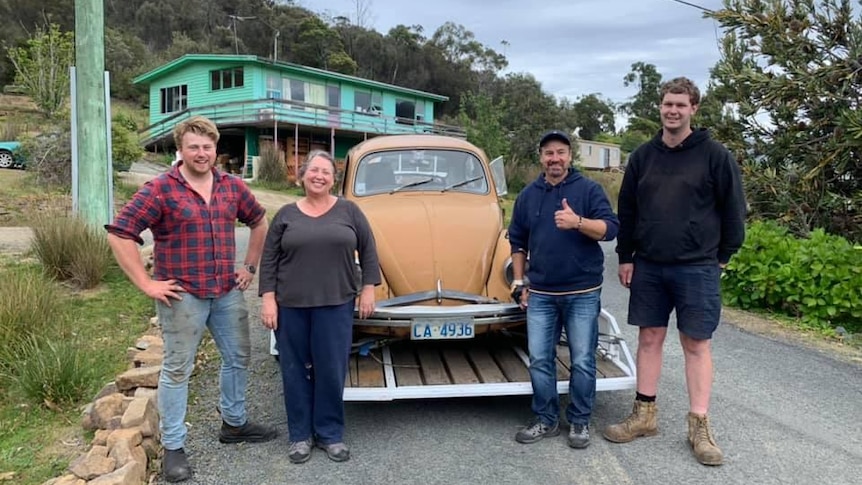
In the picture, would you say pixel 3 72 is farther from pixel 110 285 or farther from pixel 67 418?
pixel 67 418

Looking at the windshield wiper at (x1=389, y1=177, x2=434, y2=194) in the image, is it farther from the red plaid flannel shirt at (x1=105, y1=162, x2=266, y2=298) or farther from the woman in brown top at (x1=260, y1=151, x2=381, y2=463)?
the red plaid flannel shirt at (x1=105, y1=162, x2=266, y2=298)

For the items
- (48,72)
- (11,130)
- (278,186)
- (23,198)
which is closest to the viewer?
(23,198)

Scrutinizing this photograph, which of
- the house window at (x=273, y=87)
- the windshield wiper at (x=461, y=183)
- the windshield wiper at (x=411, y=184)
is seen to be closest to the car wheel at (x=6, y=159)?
the house window at (x=273, y=87)

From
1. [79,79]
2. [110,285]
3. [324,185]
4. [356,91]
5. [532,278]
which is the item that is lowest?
[110,285]

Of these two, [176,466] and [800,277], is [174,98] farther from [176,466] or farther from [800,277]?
[176,466]

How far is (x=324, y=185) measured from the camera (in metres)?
3.68

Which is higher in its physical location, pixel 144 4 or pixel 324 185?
pixel 144 4

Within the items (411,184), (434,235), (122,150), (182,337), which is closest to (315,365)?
(182,337)

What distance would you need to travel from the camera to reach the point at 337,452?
3.77 m

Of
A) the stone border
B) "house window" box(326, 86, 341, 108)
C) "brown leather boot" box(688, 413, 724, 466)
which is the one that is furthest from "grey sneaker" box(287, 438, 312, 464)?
"house window" box(326, 86, 341, 108)

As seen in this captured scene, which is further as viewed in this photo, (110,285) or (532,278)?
(110,285)

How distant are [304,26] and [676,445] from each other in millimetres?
57326

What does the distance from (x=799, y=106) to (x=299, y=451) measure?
26.8ft

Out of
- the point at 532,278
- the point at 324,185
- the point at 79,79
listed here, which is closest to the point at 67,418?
the point at 324,185
